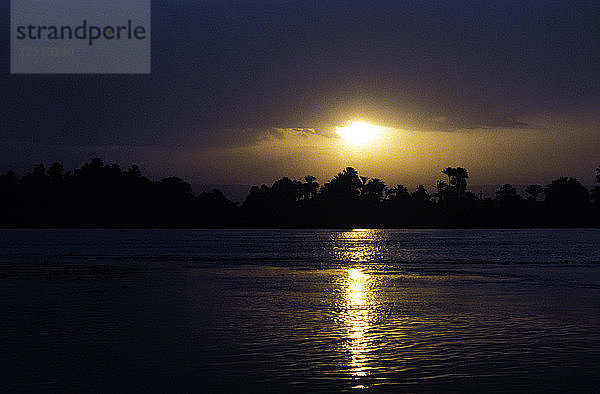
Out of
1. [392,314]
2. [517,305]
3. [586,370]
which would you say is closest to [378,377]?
[586,370]

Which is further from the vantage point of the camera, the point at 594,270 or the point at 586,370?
the point at 594,270

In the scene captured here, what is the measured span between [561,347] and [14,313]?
19.8 m

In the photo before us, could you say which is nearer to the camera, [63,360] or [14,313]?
[63,360]

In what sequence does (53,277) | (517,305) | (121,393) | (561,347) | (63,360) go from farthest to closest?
(53,277) < (517,305) < (561,347) < (63,360) < (121,393)

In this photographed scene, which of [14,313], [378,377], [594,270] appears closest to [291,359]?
[378,377]

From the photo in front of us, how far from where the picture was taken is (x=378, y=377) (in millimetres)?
16453

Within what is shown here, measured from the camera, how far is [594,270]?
57.6 metres

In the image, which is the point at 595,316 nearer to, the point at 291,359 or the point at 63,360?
the point at 291,359

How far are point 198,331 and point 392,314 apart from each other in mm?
8083

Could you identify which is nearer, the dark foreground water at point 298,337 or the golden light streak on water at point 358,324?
the dark foreground water at point 298,337

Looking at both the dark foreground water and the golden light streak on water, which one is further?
the golden light streak on water

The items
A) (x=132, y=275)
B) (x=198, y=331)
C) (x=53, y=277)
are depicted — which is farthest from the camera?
(x=132, y=275)

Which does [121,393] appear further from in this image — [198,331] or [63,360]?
[198,331]

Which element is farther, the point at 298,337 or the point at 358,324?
the point at 358,324
